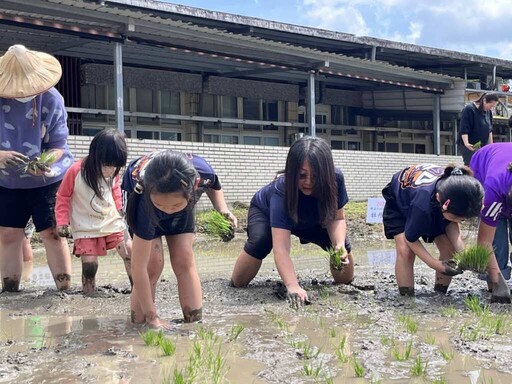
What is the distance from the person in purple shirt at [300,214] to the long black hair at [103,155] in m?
1.13

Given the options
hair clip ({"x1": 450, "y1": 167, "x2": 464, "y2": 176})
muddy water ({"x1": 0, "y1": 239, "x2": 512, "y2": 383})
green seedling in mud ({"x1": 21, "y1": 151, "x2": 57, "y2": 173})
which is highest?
green seedling in mud ({"x1": 21, "y1": 151, "x2": 57, "y2": 173})

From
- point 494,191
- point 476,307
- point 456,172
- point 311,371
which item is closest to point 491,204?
point 494,191

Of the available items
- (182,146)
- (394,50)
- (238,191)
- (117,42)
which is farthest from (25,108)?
(394,50)

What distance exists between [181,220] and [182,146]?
8.94 m

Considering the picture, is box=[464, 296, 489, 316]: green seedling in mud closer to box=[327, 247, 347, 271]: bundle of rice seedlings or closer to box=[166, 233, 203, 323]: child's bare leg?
box=[327, 247, 347, 271]: bundle of rice seedlings

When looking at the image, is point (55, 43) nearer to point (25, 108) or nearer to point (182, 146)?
point (182, 146)

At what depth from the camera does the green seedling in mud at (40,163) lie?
488 cm

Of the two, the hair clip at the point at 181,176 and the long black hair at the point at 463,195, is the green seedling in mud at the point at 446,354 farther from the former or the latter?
the hair clip at the point at 181,176

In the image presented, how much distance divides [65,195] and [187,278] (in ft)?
4.64

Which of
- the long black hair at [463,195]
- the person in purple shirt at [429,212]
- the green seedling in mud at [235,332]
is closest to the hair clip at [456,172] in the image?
the person in purple shirt at [429,212]

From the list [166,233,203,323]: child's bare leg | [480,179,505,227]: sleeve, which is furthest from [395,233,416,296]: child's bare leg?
[166,233,203,323]: child's bare leg

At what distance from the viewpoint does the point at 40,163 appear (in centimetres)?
490

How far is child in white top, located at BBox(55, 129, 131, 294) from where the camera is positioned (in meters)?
4.98

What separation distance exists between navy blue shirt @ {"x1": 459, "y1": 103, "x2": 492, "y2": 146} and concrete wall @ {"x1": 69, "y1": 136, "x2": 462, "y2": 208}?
492 centimetres
